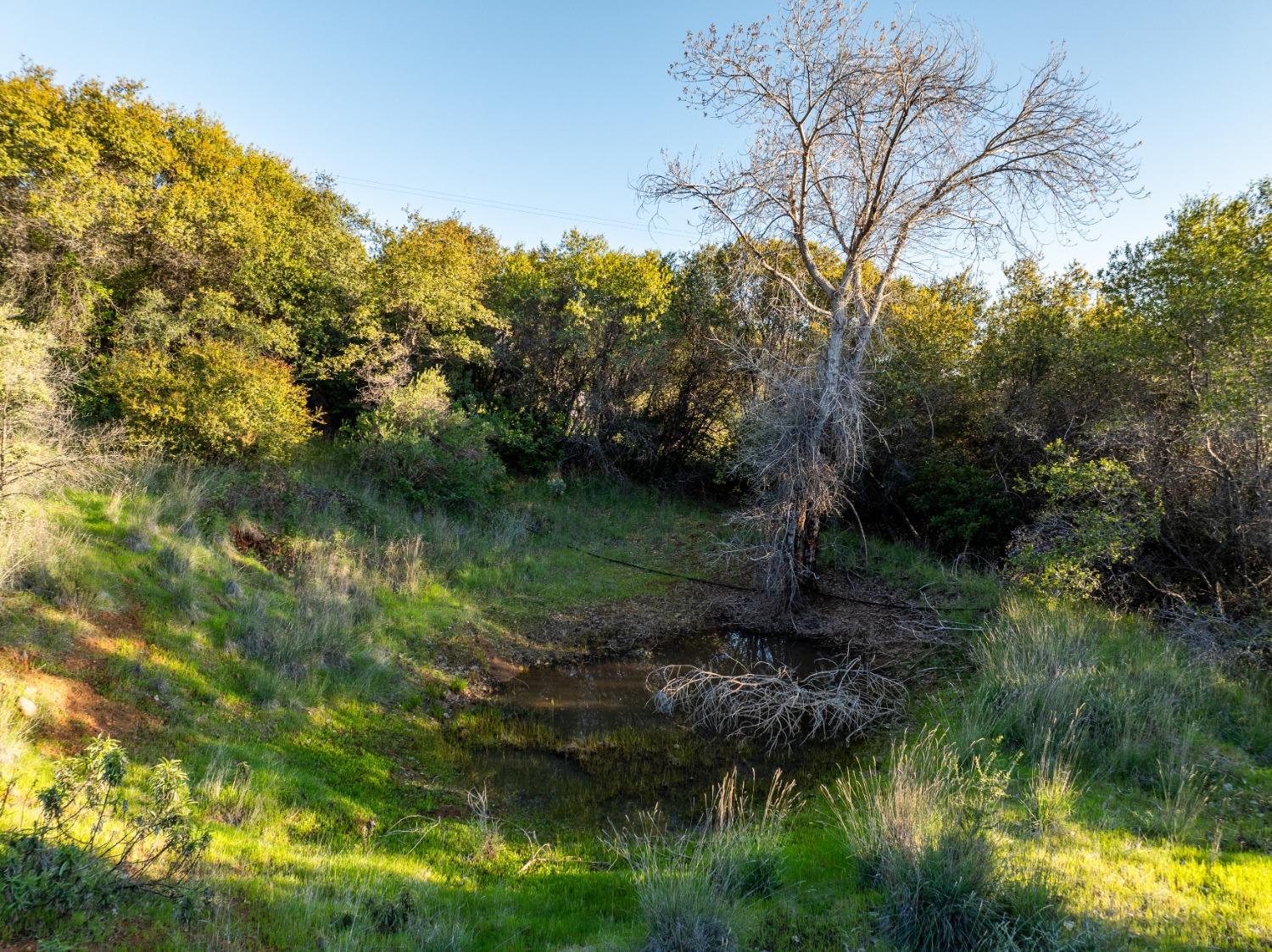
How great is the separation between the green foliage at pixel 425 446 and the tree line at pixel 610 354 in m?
0.06

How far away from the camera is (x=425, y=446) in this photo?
41.7ft

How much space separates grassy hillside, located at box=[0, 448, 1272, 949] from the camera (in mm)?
3664

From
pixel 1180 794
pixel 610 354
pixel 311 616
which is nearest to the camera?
pixel 1180 794

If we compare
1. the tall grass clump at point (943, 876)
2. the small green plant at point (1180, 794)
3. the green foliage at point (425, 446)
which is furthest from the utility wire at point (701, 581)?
the tall grass clump at point (943, 876)

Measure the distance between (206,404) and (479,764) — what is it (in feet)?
25.2

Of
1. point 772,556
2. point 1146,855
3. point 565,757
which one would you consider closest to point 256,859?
point 565,757

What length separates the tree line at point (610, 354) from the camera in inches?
341

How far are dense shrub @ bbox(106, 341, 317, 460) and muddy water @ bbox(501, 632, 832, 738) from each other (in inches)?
246

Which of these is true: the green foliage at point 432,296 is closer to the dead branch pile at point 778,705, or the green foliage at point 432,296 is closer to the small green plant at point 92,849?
the dead branch pile at point 778,705

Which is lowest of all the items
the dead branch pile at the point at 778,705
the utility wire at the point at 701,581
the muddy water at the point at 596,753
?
the muddy water at the point at 596,753

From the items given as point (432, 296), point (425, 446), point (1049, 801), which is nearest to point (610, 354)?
point (432, 296)

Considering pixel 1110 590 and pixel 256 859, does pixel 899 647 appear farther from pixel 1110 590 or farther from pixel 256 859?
pixel 256 859

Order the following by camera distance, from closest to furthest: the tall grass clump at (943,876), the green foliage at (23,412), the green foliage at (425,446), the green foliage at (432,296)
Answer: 1. the tall grass clump at (943,876)
2. the green foliage at (23,412)
3. the green foliage at (425,446)
4. the green foliage at (432,296)

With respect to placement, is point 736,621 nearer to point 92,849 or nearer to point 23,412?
point 92,849
